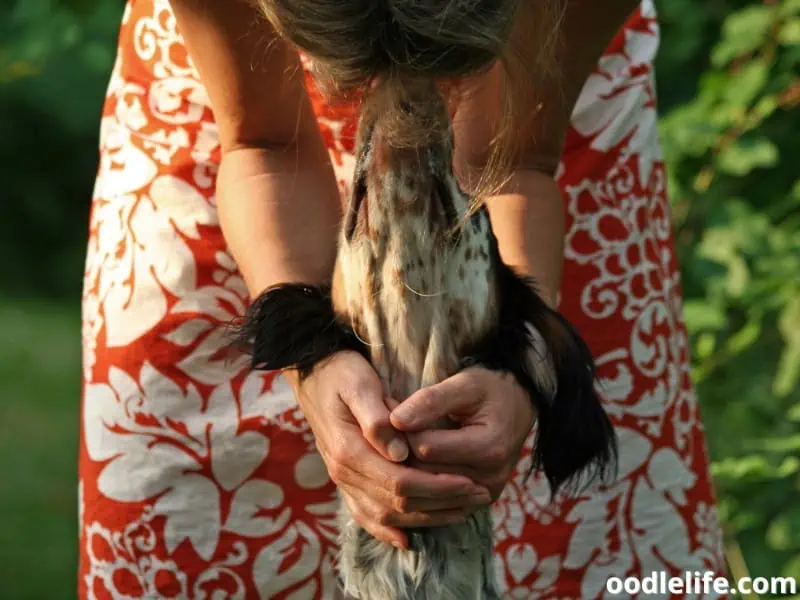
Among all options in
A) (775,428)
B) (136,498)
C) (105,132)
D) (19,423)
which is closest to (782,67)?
(775,428)

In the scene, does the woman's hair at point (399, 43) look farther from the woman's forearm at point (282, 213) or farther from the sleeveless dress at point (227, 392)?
the sleeveless dress at point (227, 392)

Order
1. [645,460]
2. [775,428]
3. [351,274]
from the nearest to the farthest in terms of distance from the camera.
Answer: [351,274] < [645,460] < [775,428]

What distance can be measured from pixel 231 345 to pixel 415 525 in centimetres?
28

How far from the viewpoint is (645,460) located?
65.9 inches

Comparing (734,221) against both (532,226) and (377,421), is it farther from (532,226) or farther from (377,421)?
(377,421)

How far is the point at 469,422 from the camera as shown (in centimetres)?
122

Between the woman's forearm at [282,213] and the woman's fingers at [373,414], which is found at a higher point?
the woman's forearm at [282,213]

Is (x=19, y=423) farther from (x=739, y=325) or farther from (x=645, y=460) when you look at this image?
(x=645, y=460)

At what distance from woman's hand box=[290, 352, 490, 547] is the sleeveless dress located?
0.31 meters

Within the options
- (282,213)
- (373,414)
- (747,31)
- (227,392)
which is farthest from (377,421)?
(747,31)

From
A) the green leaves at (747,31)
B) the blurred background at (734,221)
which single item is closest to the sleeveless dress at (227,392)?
the blurred background at (734,221)

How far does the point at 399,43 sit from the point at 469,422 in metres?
0.37

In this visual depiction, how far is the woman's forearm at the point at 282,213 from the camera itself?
1.37m

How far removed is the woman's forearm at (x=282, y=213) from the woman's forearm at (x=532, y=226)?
18 centimetres
